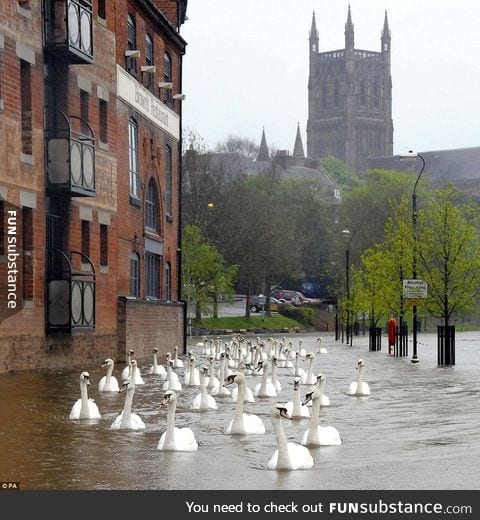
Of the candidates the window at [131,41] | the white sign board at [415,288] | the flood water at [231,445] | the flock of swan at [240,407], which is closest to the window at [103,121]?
the window at [131,41]

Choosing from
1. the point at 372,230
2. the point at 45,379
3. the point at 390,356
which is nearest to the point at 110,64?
the point at 45,379

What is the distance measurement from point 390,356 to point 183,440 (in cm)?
3541

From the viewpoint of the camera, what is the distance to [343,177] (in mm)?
181125

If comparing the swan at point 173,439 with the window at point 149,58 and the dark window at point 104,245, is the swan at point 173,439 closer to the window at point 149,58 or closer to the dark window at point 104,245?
the dark window at point 104,245

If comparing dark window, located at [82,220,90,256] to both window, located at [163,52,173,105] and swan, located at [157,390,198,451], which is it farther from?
swan, located at [157,390,198,451]

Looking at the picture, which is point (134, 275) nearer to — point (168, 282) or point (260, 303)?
point (168, 282)

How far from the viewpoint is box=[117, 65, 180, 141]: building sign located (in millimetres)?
41656

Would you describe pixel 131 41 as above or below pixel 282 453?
above

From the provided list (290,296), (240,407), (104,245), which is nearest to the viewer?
(240,407)

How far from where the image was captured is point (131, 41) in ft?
143

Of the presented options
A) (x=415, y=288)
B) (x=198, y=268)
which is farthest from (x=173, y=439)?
(x=198, y=268)

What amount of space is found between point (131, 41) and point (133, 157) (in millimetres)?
3774

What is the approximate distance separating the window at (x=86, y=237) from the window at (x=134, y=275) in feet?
17.4
